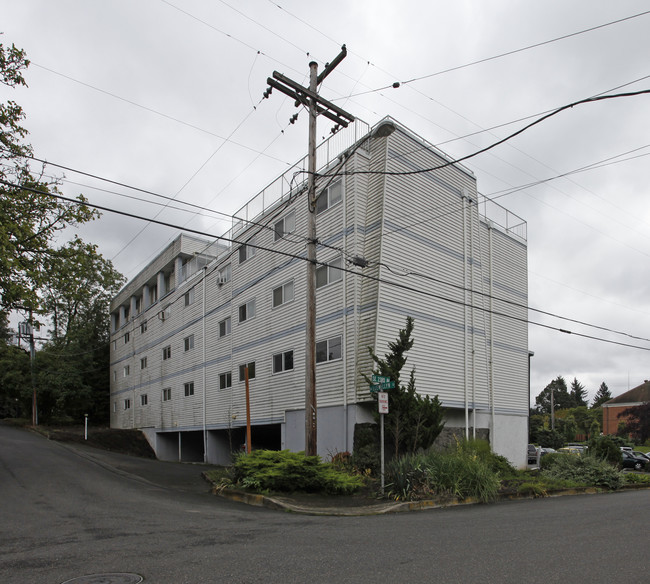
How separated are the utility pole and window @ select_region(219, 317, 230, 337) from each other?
13661mm

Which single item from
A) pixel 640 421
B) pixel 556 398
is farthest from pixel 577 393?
pixel 640 421

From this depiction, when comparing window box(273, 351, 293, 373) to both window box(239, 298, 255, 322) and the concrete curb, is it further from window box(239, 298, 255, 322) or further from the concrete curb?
the concrete curb

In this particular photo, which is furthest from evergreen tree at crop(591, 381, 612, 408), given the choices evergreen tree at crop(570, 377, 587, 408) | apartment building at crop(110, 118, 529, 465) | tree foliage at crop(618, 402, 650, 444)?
apartment building at crop(110, 118, 529, 465)

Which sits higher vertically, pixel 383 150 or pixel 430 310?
pixel 383 150

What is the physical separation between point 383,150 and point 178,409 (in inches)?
851

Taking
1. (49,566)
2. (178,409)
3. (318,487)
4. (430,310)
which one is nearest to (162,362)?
(178,409)

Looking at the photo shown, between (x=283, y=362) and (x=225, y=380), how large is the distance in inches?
250

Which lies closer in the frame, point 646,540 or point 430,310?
point 646,540

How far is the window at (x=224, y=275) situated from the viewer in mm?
29078

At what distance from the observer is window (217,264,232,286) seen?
29.1 m

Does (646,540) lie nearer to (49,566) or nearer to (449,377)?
(49,566)

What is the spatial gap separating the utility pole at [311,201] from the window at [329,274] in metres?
4.90

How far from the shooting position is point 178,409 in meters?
34.1

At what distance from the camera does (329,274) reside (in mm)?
21312
